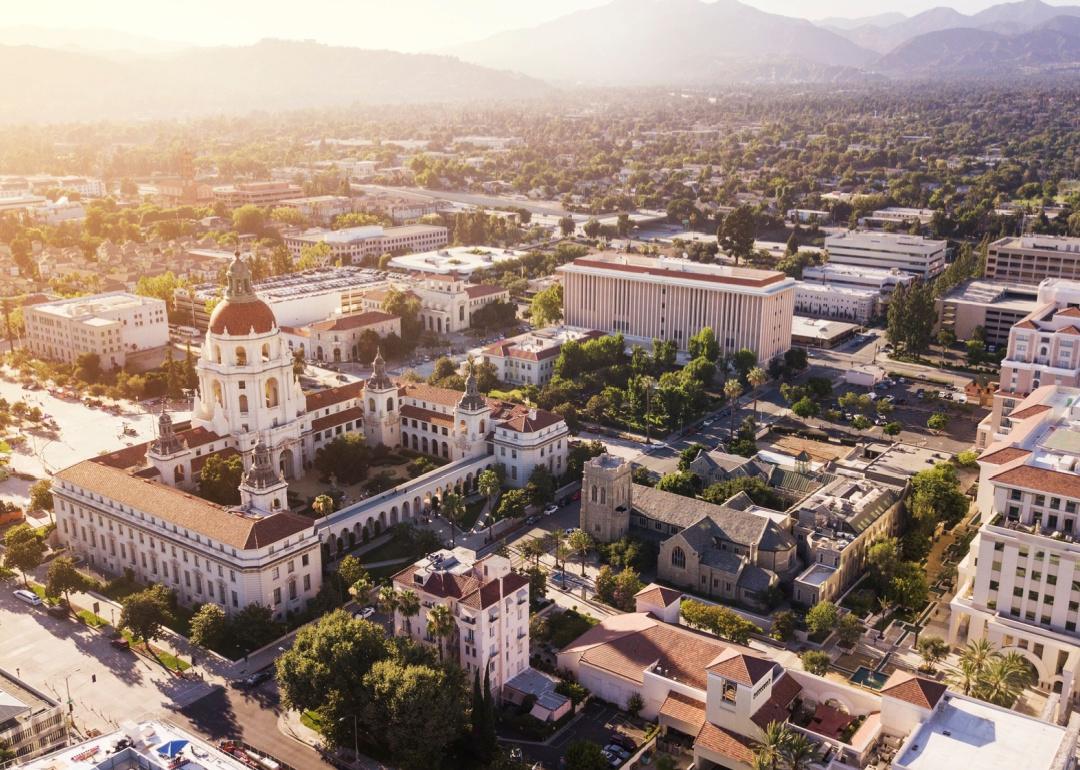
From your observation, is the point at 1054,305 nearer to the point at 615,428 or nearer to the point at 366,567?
the point at 615,428

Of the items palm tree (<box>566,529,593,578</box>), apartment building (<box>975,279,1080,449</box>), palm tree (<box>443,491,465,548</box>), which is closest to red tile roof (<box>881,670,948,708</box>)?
palm tree (<box>566,529,593,578</box>)

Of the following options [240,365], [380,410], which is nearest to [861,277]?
[380,410]

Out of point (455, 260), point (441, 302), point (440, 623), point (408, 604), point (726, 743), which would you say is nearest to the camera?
point (726, 743)

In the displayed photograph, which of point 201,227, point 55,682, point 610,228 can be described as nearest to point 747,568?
point 55,682

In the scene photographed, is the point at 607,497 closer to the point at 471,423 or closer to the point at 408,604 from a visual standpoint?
the point at 471,423

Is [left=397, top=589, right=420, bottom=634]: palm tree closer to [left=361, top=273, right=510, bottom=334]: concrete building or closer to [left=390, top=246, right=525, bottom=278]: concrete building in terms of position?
[left=361, top=273, right=510, bottom=334]: concrete building
